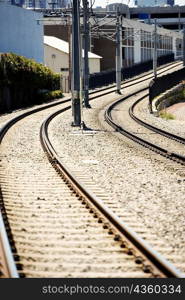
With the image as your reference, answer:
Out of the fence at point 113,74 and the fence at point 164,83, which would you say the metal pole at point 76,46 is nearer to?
the fence at point 164,83

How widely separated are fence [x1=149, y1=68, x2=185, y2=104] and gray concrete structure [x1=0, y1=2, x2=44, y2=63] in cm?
1348

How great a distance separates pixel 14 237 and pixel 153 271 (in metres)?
2.75

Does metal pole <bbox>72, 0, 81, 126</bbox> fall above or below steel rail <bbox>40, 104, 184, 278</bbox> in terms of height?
above

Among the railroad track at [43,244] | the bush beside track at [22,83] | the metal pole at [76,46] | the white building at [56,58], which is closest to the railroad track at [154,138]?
the metal pole at [76,46]

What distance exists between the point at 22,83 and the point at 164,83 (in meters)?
15.2

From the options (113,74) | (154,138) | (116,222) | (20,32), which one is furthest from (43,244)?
(113,74)

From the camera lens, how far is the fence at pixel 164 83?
47994 mm

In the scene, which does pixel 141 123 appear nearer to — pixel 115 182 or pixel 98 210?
pixel 115 182

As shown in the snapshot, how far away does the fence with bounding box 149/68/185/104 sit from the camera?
4799 cm

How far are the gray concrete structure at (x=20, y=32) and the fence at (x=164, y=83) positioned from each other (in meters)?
13.5

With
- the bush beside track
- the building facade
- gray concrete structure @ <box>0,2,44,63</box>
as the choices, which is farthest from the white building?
the bush beside track

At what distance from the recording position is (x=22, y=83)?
47594 millimetres

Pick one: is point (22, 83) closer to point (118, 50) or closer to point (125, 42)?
point (118, 50)

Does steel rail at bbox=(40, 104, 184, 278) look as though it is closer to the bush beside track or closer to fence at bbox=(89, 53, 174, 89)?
the bush beside track
